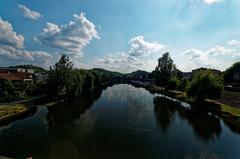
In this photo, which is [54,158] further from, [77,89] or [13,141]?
[77,89]

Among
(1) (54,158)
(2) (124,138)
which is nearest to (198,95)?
(2) (124,138)

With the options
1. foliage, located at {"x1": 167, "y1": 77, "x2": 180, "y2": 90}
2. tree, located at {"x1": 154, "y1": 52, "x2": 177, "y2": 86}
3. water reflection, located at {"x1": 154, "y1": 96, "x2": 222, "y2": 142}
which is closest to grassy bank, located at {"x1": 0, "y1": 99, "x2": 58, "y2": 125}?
water reflection, located at {"x1": 154, "y1": 96, "x2": 222, "y2": 142}

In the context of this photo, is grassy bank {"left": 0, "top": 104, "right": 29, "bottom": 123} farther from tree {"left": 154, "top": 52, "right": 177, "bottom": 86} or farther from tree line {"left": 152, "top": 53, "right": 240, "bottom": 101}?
tree {"left": 154, "top": 52, "right": 177, "bottom": 86}

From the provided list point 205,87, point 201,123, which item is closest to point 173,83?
point 205,87

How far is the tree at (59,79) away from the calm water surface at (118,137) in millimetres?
18122

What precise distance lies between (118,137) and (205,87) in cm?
3200

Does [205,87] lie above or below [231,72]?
below

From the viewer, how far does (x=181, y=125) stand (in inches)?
1313

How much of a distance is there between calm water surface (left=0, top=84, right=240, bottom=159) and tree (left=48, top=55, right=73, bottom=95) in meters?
18.1

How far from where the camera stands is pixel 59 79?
2221 inches

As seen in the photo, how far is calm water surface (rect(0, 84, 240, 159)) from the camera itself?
21.1m

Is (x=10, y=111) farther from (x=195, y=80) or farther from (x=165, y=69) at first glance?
(x=165, y=69)

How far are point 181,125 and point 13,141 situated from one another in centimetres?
2437

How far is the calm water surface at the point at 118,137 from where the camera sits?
69.3 ft
